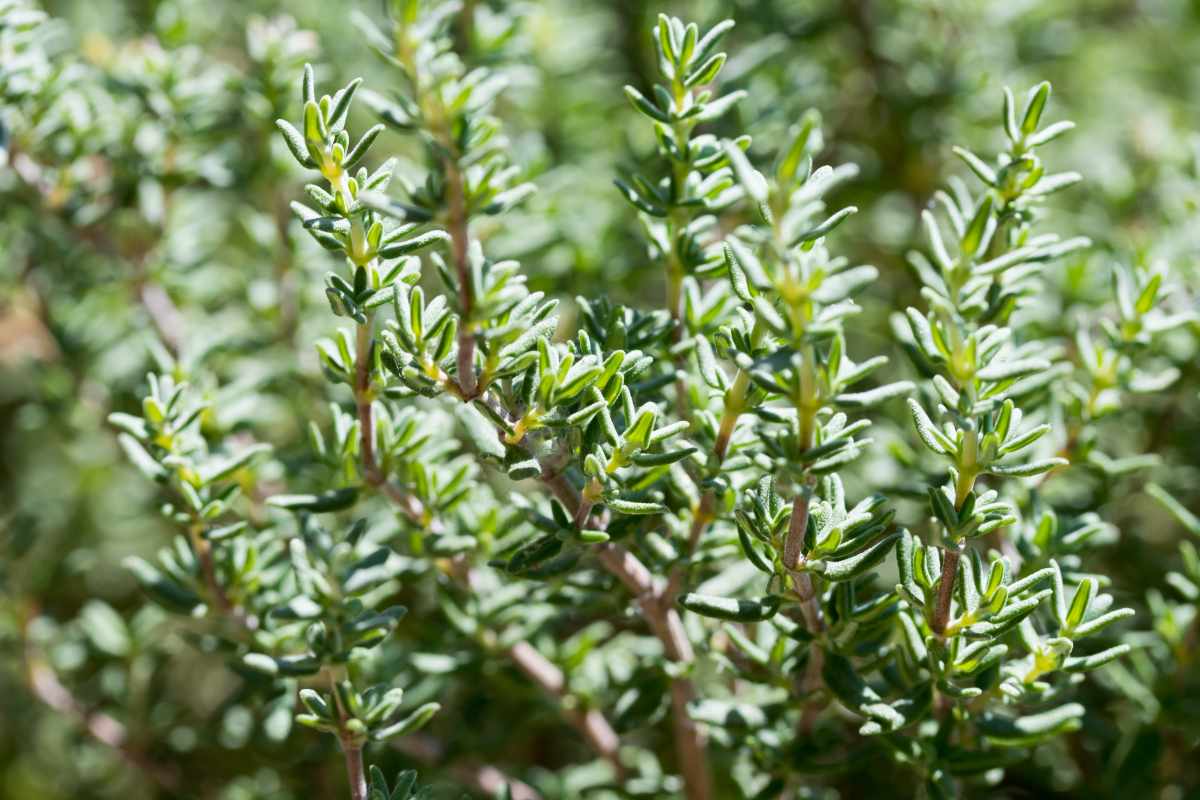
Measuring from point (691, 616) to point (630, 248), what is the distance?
0.49m

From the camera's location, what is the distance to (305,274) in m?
1.29

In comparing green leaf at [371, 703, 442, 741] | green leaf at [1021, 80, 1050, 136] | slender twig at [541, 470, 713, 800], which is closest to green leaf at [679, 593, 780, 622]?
slender twig at [541, 470, 713, 800]

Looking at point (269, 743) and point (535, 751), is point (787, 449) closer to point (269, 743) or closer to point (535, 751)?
point (269, 743)

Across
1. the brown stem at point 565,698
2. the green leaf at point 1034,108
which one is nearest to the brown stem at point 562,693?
the brown stem at point 565,698

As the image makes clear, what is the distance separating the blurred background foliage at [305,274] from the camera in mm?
1153

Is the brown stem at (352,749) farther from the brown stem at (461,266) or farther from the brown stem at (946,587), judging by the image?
the brown stem at (946,587)

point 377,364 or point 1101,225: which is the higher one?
point 377,364

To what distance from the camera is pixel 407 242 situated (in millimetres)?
759

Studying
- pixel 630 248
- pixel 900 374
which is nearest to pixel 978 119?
pixel 900 374

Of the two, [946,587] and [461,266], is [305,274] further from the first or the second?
[946,587]

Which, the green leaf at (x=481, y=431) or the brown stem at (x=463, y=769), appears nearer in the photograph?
the green leaf at (x=481, y=431)

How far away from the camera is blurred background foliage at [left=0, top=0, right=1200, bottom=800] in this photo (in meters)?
1.15

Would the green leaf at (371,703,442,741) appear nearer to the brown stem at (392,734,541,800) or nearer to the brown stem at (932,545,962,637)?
the brown stem at (392,734,541,800)

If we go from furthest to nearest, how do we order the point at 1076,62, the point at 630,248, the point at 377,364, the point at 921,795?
1. the point at 1076,62
2. the point at 630,248
3. the point at 921,795
4. the point at 377,364
